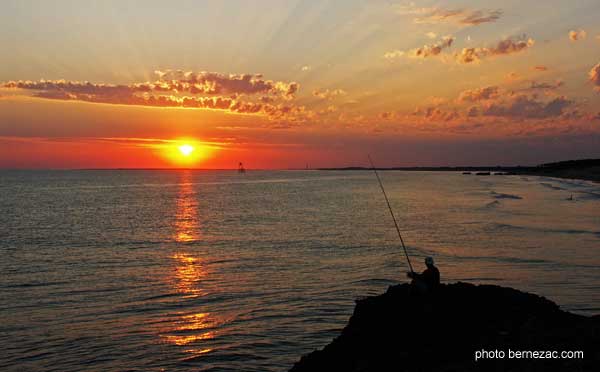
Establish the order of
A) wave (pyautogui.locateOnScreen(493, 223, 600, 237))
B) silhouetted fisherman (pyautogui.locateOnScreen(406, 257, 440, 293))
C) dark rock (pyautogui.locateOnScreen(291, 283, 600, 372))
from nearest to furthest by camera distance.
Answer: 1. dark rock (pyautogui.locateOnScreen(291, 283, 600, 372))
2. silhouetted fisherman (pyautogui.locateOnScreen(406, 257, 440, 293))
3. wave (pyautogui.locateOnScreen(493, 223, 600, 237))

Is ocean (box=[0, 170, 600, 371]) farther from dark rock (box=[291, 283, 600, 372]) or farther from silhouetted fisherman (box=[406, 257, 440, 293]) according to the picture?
silhouetted fisherman (box=[406, 257, 440, 293])

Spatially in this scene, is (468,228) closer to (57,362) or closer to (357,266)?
(357,266)

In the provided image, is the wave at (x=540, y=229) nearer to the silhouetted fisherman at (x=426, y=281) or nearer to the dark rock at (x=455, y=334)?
the dark rock at (x=455, y=334)

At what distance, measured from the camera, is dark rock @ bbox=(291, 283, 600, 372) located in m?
8.27

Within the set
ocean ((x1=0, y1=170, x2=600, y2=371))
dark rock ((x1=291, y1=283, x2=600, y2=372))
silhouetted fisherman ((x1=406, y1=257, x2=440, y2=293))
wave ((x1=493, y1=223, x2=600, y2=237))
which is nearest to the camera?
dark rock ((x1=291, y1=283, x2=600, y2=372))

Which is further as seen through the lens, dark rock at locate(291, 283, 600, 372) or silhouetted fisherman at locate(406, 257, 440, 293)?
silhouetted fisherman at locate(406, 257, 440, 293)

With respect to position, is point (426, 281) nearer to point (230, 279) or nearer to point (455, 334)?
point (455, 334)

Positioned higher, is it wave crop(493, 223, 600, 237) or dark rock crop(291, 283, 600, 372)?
dark rock crop(291, 283, 600, 372)

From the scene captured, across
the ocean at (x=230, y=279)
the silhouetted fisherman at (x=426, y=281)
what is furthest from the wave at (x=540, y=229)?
the silhouetted fisherman at (x=426, y=281)

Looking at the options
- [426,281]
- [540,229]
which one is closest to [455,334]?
[426,281]

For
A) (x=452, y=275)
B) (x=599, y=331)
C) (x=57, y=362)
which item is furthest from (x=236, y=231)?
(x=599, y=331)

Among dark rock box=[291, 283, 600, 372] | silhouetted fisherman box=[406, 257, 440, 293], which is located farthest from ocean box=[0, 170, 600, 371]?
silhouetted fisherman box=[406, 257, 440, 293]

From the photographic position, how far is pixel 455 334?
1015 centimetres

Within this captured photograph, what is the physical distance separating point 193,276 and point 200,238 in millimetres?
15663
